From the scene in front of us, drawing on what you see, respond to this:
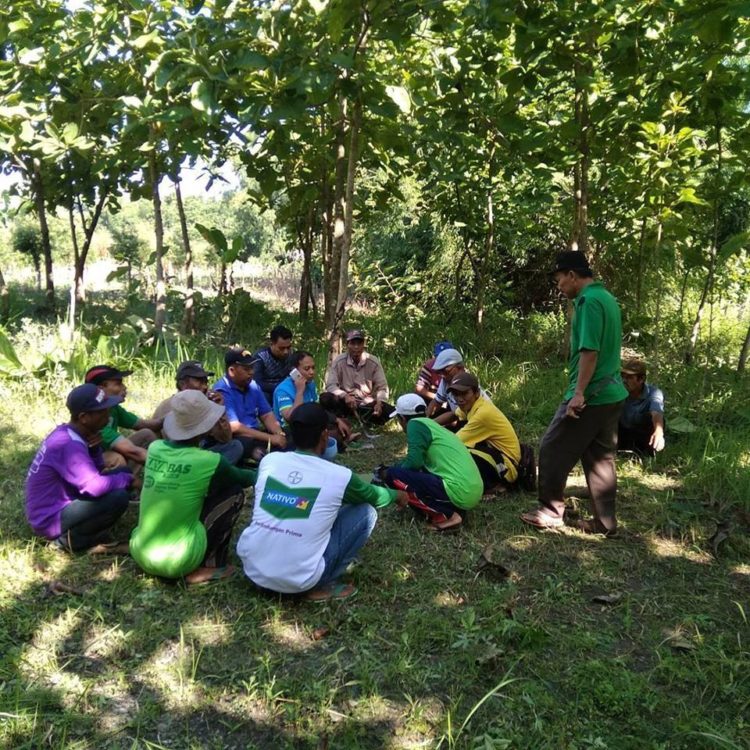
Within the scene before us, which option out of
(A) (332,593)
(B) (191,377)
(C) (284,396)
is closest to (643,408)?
(C) (284,396)

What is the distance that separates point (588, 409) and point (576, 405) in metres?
0.15

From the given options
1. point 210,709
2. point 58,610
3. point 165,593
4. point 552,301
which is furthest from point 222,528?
point 552,301

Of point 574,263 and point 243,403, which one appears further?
point 243,403

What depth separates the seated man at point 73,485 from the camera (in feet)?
11.0

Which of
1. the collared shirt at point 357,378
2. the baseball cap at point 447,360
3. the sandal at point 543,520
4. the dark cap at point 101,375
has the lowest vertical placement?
the sandal at point 543,520

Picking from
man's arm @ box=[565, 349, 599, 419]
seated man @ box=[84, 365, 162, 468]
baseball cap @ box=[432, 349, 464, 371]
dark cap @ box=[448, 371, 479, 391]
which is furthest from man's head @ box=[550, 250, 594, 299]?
seated man @ box=[84, 365, 162, 468]

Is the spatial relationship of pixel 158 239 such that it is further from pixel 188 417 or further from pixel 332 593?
pixel 332 593

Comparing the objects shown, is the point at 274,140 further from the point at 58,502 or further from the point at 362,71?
the point at 58,502

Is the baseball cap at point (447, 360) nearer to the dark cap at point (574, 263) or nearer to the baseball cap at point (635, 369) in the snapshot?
the baseball cap at point (635, 369)

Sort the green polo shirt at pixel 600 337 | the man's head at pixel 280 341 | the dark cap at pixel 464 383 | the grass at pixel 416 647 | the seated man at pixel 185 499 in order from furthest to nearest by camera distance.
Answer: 1. the man's head at pixel 280 341
2. the dark cap at pixel 464 383
3. the green polo shirt at pixel 600 337
4. the seated man at pixel 185 499
5. the grass at pixel 416 647

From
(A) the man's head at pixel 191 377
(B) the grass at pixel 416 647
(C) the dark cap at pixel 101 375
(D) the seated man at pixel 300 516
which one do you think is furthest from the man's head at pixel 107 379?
(D) the seated man at pixel 300 516

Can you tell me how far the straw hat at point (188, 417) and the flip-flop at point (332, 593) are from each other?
0.99m

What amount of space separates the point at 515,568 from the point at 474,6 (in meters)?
2.98

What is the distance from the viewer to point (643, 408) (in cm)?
500
